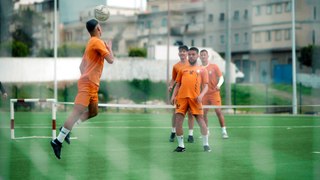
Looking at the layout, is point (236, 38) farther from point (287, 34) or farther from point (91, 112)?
point (91, 112)

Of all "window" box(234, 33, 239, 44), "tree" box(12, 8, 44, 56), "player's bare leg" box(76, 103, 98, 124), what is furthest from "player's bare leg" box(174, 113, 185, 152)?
"window" box(234, 33, 239, 44)

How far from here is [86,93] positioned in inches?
379

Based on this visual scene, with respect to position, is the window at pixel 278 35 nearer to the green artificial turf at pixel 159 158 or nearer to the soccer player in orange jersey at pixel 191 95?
the green artificial turf at pixel 159 158

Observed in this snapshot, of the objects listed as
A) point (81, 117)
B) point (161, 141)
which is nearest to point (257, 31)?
point (161, 141)

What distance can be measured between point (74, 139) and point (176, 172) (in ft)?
17.2

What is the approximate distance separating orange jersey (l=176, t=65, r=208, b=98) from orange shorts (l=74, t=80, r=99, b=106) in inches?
75.0

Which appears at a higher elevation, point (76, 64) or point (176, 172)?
point (76, 64)

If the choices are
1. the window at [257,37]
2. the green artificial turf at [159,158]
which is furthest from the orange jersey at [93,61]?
the window at [257,37]

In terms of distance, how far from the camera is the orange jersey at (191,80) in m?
11.1

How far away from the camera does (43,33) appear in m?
50.7

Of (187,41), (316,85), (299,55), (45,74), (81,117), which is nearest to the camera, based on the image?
(81,117)

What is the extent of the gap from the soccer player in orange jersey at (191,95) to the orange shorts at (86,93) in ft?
6.06

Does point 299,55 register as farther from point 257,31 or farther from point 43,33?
point 43,33

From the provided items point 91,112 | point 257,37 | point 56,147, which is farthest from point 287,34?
point 56,147
